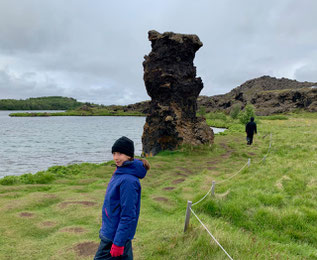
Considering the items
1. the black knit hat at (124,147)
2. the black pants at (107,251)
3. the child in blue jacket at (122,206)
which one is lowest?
the black pants at (107,251)

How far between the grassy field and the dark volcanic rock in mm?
12152

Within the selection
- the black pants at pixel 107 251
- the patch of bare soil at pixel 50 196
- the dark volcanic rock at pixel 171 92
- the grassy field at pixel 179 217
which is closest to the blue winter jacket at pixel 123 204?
the black pants at pixel 107 251

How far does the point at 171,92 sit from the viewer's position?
28.1m

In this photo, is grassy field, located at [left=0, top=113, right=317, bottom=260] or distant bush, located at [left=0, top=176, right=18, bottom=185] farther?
distant bush, located at [left=0, top=176, right=18, bottom=185]

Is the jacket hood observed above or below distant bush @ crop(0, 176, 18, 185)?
above

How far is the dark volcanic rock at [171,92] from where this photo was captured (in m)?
27.0

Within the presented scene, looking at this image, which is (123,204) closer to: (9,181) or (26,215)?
(26,215)

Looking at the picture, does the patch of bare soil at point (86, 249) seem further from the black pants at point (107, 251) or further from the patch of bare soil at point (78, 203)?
the patch of bare soil at point (78, 203)

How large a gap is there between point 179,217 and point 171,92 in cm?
2105

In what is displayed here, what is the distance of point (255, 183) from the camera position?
1134 cm

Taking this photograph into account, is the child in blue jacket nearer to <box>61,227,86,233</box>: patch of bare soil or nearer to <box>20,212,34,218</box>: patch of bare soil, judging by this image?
<box>61,227,86,233</box>: patch of bare soil

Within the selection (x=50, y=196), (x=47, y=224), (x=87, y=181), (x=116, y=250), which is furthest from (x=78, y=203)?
(x=116, y=250)

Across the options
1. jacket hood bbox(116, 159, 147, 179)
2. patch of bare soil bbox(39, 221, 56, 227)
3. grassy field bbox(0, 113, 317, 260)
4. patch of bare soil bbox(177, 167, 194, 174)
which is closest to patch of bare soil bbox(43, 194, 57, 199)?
grassy field bbox(0, 113, 317, 260)

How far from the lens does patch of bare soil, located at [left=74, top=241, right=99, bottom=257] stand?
6.45m
